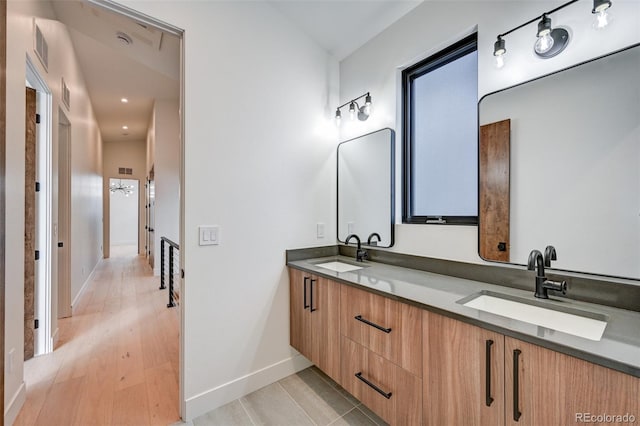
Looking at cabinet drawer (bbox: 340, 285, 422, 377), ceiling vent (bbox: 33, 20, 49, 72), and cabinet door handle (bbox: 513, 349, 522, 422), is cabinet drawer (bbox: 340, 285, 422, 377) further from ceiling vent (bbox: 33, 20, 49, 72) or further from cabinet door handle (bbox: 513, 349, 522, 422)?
ceiling vent (bbox: 33, 20, 49, 72)


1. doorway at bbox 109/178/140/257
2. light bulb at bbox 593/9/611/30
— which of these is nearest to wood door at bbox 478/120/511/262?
light bulb at bbox 593/9/611/30

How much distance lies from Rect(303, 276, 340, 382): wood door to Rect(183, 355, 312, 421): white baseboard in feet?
1.11

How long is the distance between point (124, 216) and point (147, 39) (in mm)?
9344

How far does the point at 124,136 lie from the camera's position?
25.1 feet

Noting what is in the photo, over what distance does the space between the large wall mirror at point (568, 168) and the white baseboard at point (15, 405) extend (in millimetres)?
2874

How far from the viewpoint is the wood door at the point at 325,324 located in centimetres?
167

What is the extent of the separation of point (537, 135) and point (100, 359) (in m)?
3.52

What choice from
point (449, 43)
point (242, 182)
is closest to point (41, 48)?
point (242, 182)

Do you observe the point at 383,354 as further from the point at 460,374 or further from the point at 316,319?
the point at 316,319

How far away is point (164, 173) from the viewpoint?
5172 mm

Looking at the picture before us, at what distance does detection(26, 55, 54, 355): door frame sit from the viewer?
237 centimetres

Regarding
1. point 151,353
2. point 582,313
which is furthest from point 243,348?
point 582,313

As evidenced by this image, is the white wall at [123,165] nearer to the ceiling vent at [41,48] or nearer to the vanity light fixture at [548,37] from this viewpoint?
the ceiling vent at [41,48]

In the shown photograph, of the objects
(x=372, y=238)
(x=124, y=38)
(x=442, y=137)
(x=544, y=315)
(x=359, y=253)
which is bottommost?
(x=544, y=315)
